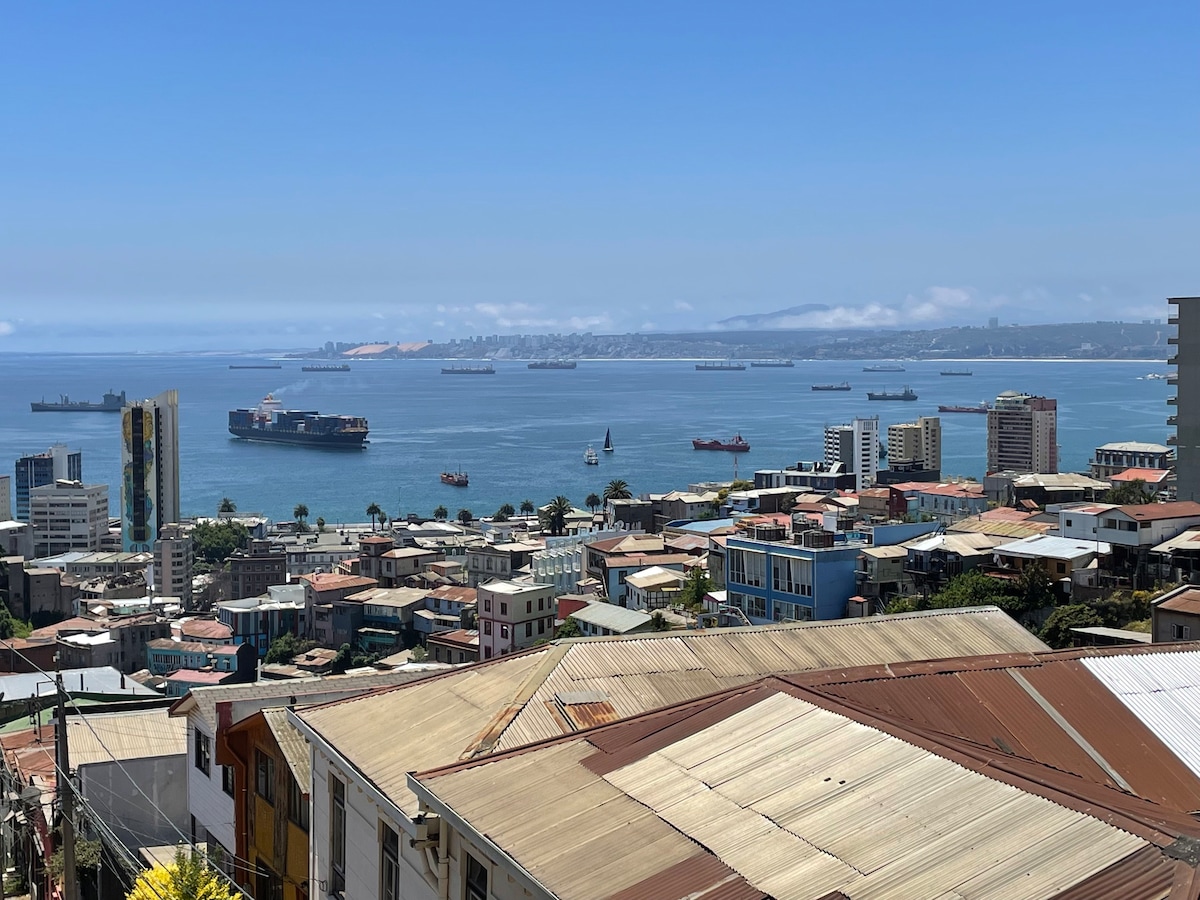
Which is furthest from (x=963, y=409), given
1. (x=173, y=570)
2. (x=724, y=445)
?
(x=173, y=570)

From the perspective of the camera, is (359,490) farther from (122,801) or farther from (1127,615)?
(122,801)

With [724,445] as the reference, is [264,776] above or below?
above

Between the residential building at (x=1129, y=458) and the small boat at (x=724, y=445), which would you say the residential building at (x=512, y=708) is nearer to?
the residential building at (x=1129, y=458)

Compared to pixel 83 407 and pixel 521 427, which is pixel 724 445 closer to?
pixel 521 427

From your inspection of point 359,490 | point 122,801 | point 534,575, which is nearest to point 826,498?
point 534,575

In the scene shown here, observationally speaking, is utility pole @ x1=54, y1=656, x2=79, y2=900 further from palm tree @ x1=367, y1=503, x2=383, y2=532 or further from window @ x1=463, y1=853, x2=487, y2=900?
palm tree @ x1=367, y1=503, x2=383, y2=532

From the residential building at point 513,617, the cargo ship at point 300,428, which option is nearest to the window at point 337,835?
the residential building at point 513,617
